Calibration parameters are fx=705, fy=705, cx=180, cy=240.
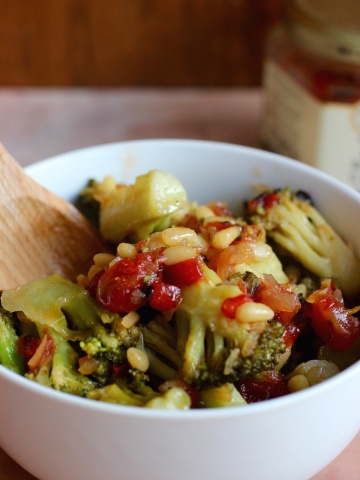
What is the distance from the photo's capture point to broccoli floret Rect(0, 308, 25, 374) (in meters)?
1.26

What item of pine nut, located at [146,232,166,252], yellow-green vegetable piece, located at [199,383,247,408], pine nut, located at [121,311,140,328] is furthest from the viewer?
pine nut, located at [146,232,166,252]

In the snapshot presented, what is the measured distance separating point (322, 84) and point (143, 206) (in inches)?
39.4

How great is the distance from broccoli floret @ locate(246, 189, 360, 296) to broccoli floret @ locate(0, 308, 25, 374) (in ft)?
2.03

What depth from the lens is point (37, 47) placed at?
312cm

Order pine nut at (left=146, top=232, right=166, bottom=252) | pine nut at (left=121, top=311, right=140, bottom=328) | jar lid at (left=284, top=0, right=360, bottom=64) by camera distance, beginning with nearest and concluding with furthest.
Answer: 1. pine nut at (left=121, top=311, right=140, bottom=328)
2. pine nut at (left=146, top=232, right=166, bottom=252)
3. jar lid at (left=284, top=0, right=360, bottom=64)

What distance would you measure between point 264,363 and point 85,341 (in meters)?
0.32

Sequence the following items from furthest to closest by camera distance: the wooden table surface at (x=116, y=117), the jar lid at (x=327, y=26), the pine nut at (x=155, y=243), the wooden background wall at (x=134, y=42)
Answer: the wooden background wall at (x=134, y=42) → the wooden table surface at (x=116, y=117) → the jar lid at (x=327, y=26) → the pine nut at (x=155, y=243)

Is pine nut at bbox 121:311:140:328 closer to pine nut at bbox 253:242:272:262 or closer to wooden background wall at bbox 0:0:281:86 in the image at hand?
pine nut at bbox 253:242:272:262

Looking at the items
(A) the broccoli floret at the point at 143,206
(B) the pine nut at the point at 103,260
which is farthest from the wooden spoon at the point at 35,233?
(B) the pine nut at the point at 103,260

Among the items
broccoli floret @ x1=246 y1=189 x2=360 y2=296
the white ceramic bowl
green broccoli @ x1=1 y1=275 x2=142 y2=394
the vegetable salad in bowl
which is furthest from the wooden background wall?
the white ceramic bowl

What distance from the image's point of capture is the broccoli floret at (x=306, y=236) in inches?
62.1

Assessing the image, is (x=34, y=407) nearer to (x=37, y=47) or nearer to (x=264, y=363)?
(x=264, y=363)

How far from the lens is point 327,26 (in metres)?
2.24

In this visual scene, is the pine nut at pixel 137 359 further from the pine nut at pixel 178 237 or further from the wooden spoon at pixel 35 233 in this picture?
the wooden spoon at pixel 35 233
